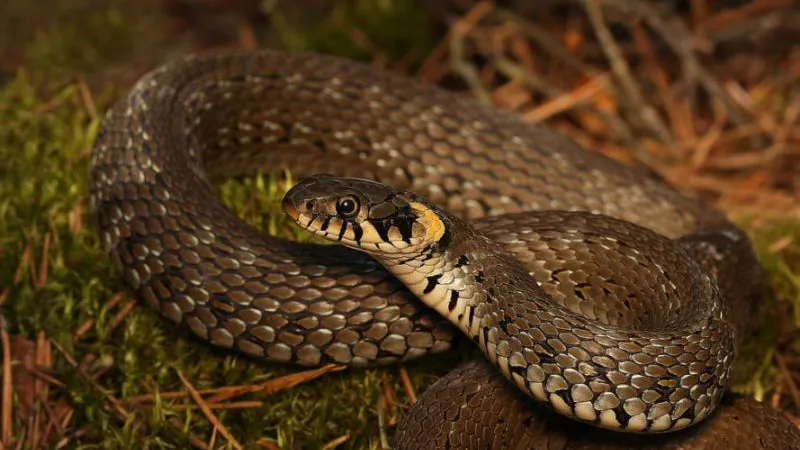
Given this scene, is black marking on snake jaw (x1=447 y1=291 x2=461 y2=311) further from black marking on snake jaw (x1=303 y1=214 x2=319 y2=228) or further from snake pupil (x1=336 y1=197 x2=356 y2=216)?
black marking on snake jaw (x1=303 y1=214 x2=319 y2=228)

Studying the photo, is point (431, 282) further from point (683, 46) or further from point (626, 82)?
point (683, 46)

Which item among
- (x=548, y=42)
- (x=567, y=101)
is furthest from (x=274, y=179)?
(x=548, y=42)

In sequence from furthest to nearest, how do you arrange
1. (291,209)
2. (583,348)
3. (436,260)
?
(436,260), (291,209), (583,348)

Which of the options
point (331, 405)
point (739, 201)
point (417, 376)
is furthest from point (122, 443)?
point (739, 201)

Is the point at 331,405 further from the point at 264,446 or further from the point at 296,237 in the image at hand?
the point at 296,237

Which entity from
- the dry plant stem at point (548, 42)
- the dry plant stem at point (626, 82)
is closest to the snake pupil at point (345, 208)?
the dry plant stem at point (626, 82)

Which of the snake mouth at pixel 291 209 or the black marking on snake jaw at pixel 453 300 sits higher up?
the snake mouth at pixel 291 209

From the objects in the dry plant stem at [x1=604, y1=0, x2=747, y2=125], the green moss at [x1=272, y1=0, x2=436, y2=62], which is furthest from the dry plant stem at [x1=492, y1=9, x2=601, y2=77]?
the green moss at [x1=272, y1=0, x2=436, y2=62]

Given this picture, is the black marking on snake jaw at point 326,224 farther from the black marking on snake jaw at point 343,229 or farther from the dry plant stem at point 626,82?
the dry plant stem at point 626,82
